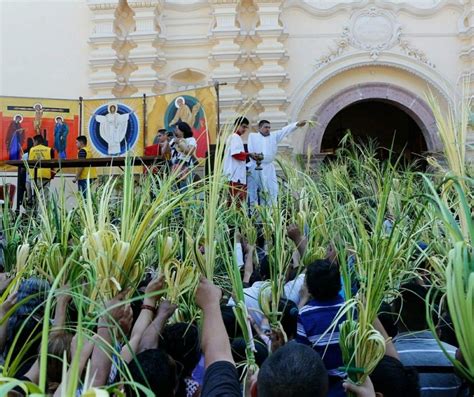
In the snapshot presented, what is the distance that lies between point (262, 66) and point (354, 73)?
1.76 meters

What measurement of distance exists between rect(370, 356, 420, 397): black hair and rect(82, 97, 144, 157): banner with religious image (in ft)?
30.8

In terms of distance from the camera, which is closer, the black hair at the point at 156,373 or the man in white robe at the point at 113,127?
the black hair at the point at 156,373

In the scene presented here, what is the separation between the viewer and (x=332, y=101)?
11367mm

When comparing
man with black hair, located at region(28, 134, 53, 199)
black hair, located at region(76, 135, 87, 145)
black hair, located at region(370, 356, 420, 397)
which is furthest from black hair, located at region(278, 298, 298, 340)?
black hair, located at region(76, 135, 87, 145)

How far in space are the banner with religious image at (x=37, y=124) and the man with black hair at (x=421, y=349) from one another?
9.40 m

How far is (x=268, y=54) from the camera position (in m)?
11.4

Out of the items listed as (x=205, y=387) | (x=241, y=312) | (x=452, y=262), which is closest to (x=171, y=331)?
(x=241, y=312)

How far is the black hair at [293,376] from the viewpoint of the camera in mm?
1669

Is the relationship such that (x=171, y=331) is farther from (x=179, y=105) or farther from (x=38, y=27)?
(x=38, y=27)

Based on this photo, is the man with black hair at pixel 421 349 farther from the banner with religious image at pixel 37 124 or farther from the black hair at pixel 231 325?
the banner with religious image at pixel 37 124

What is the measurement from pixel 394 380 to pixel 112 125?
9785mm

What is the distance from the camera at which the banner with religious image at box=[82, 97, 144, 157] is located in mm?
11172

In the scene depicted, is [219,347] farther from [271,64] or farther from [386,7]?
[386,7]

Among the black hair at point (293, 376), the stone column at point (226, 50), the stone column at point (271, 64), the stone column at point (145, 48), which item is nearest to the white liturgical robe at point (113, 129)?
the stone column at point (145, 48)
